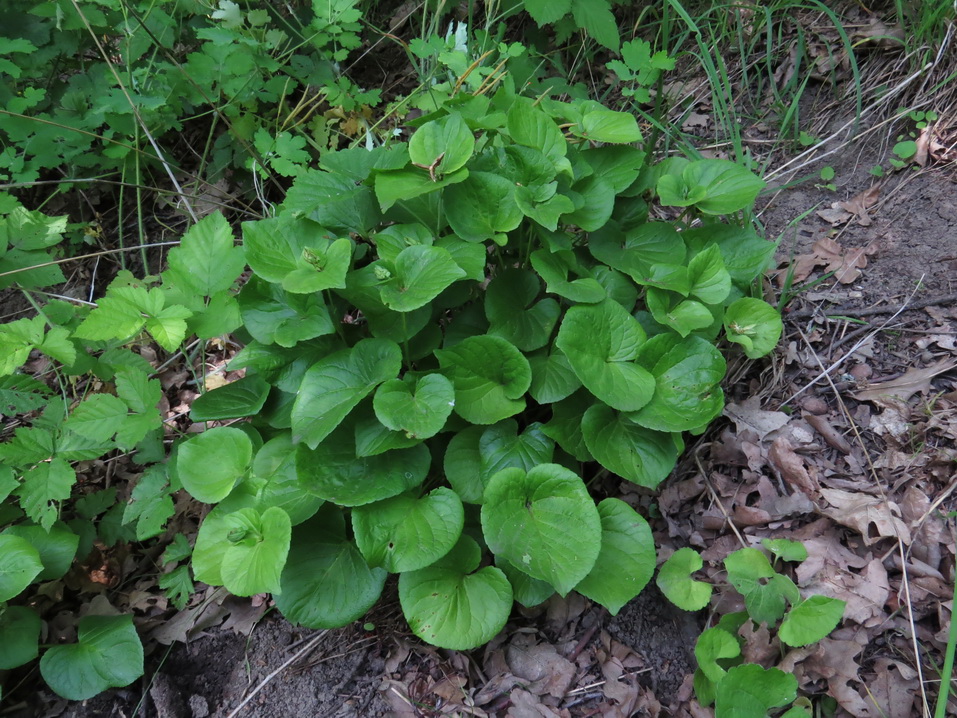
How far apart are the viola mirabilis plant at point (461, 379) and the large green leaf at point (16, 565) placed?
417 mm

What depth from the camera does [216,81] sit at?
274 cm

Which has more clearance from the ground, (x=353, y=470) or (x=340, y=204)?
(x=340, y=204)

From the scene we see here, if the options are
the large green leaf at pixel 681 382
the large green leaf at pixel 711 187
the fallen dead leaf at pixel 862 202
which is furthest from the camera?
the fallen dead leaf at pixel 862 202

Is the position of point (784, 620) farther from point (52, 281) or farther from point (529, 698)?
point (52, 281)

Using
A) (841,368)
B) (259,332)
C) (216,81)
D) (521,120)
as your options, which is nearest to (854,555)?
(841,368)

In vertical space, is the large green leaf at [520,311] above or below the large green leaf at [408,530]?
above

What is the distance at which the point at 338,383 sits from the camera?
1.62 m

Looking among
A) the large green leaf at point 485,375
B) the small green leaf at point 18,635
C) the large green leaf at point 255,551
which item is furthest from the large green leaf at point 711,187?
the small green leaf at point 18,635

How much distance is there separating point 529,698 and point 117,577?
1.46 m

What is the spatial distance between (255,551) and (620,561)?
917 mm

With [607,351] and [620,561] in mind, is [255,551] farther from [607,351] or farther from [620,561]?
[607,351]

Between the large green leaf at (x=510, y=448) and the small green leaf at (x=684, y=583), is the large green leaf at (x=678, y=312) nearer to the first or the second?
the large green leaf at (x=510, y=448)

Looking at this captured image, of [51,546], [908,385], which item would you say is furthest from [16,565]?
[908,385]

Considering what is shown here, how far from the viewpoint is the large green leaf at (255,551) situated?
4.46ft
